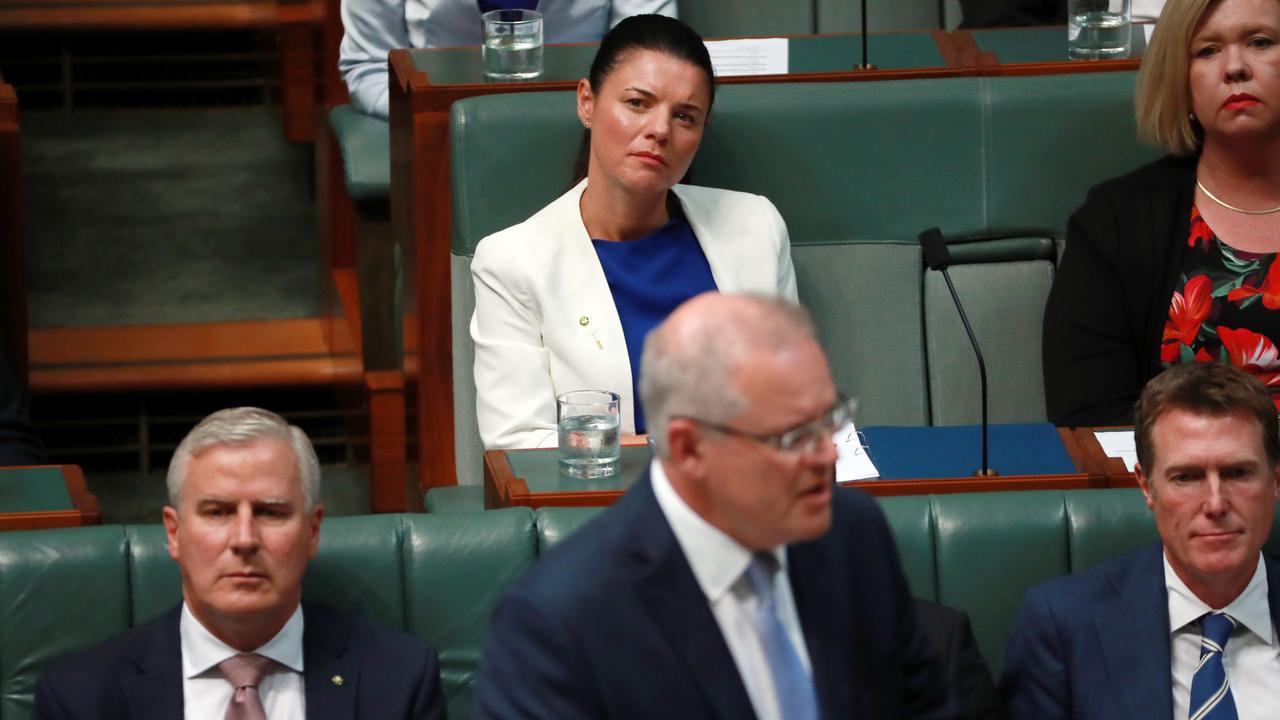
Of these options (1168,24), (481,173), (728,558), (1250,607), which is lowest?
(1250,607)

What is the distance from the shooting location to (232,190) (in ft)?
12.5

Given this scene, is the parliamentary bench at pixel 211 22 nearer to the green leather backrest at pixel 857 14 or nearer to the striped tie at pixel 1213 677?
the green leather backrest at pixel 857 14

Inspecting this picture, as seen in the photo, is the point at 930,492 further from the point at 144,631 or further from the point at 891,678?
the point at 144,631

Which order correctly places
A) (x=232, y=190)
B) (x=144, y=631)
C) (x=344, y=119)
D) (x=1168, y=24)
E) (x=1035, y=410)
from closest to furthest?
(x=144, y=631)
(x=1168, y=24)
(x=1035, y=410)
(x=344, y=119)
(x=232, y=190)

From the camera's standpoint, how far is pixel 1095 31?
2686mm

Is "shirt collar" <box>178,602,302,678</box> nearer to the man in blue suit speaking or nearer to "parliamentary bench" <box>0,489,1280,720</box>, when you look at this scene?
"parliamentary bench" <box>0,489,1280,720</box>

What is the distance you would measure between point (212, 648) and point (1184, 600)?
0.84 meters

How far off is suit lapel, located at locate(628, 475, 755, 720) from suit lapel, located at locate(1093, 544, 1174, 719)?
59cm

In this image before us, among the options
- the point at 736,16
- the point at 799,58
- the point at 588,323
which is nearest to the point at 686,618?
the point at 588,323

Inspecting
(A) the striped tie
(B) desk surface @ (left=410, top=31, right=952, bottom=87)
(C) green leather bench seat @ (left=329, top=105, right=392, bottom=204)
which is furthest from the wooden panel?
(A) the striped tie

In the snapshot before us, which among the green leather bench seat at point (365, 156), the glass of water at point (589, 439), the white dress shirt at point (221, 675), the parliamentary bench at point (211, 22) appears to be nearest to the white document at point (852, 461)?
the glass of water at point (589, 439)

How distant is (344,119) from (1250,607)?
6.22 ft

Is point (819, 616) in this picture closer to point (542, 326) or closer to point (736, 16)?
point (542, 326)

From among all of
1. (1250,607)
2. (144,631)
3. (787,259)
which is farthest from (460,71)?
(1250,607)
